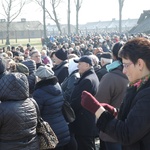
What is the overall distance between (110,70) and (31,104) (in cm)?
152

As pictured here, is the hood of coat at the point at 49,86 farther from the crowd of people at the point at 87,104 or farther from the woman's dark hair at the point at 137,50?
the woman's dark hair at the point at 137,50

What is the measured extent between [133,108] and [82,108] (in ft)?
8.77

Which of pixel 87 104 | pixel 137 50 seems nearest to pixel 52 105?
pixel 87 104

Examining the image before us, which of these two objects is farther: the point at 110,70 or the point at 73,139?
the point at 73,139

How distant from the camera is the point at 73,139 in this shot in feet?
15.4

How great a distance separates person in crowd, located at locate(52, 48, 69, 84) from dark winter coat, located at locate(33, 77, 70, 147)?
2544 mm

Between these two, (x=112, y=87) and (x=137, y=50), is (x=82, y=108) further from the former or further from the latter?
(x=137, y=50)

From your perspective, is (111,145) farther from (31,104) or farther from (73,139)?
(31,104)

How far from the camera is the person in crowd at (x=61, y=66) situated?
6.68 meters

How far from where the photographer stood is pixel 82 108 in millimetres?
4797

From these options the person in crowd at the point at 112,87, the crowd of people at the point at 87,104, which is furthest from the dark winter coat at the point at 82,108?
the person in crowd at the point at 112,87

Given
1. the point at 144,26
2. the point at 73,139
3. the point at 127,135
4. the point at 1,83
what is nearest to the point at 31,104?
the point at 1,83

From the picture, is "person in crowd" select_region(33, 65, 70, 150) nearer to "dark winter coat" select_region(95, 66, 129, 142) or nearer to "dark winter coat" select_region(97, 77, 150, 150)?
"dark winter coat" select_region(95, 66, 129, 142)

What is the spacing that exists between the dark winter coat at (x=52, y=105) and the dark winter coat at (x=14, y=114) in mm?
787
